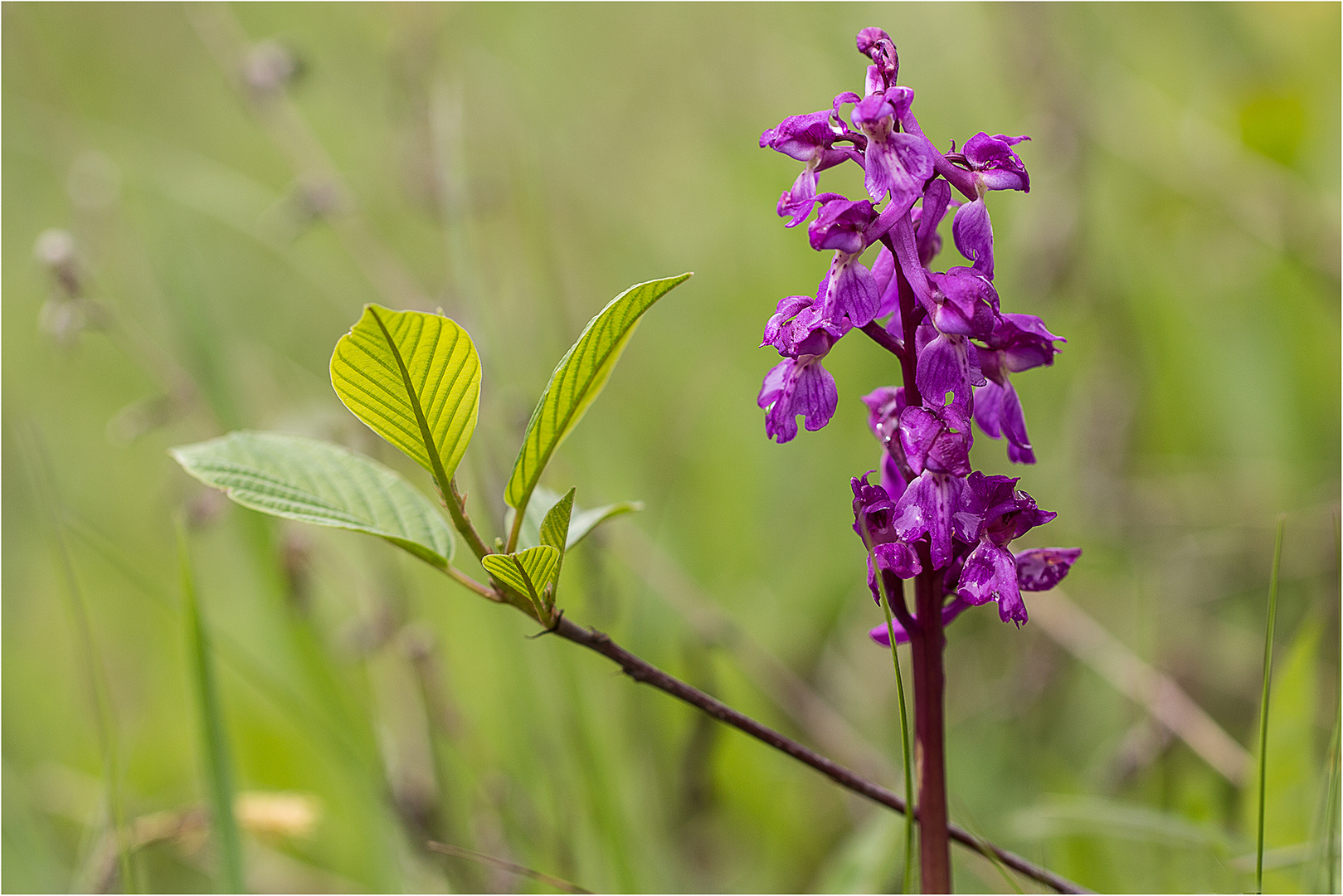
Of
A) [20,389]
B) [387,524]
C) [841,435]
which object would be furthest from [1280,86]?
[20,389]

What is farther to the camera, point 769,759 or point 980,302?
point 769,759

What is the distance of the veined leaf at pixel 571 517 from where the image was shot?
86 centimetres

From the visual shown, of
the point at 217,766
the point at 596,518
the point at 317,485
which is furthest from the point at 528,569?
the point at 217,766

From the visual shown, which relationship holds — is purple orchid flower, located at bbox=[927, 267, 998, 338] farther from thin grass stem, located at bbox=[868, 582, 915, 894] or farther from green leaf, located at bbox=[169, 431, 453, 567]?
green leaf, located at bbox=[169, 431, 453, 567]

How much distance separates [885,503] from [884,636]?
0.17 m

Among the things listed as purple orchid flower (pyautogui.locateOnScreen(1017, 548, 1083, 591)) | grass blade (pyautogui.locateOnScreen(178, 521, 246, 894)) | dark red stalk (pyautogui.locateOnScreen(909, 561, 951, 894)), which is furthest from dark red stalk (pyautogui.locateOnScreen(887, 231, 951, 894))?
grass blade (pyautogui.locateOnScreen(178, 521, 246, 894))

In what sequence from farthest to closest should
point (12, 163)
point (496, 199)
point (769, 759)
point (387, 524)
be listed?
1. point (12, 163)
2. point (496, 199)
3. point (769, 759)
4. point (387, 524)

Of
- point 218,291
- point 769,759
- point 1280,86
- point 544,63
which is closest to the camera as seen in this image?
point 769,759

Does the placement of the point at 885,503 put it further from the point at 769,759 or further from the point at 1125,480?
the point at 1125,480

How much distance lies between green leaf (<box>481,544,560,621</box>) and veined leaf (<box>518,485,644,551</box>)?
52 millimetres

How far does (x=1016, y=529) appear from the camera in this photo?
2.39ft

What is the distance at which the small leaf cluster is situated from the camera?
727 millimetres

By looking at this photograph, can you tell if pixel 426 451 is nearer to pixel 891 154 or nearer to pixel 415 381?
pixel 415 381

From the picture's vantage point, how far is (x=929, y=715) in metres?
0.76
